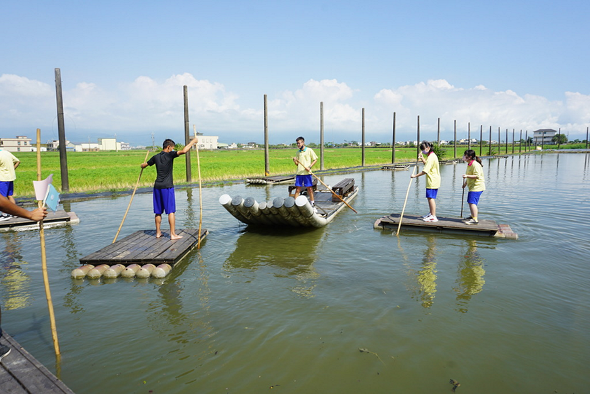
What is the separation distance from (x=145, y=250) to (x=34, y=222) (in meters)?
5.09

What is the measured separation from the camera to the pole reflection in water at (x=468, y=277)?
209 inches

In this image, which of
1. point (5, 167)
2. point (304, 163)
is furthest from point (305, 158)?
point (5, 167)

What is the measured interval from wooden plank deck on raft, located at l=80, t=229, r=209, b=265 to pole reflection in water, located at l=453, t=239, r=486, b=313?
4.67m

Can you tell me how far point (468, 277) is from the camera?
6129 mm

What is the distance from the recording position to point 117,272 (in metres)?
6.30

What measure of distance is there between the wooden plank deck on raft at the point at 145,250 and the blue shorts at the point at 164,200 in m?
0.67

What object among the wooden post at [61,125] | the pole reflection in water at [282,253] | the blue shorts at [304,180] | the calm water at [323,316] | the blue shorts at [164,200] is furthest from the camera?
the wooden post at [61,125]

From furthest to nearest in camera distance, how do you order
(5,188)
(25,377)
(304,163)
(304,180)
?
(304,180) → (304,163) → (5,188) → (25,377)

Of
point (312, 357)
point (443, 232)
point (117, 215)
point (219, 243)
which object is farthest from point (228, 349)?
point (117, 215)

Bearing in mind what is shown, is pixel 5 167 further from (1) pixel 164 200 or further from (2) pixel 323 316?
(2) pixel 323 316

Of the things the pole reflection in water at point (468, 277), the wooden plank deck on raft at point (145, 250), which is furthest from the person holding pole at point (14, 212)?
the pole reflection in water at point (468, 277)

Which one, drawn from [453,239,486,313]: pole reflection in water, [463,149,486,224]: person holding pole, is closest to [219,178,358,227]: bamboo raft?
[453,239,486,313]: pole reflection in water

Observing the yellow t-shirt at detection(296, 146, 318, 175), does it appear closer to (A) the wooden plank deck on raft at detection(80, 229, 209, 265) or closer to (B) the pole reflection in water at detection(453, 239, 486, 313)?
(A) the wooden plank deck on raft at detection(80, 229, 209, 265)

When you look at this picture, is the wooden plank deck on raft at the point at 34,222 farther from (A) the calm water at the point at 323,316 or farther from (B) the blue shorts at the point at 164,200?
(B) the blue shorts at the point at 164,200
